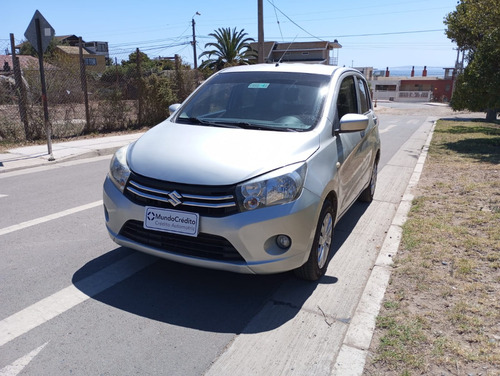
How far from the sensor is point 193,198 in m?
3.25

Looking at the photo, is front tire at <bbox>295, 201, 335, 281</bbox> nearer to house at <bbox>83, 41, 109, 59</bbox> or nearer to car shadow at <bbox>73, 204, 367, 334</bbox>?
car shadow at <bbox>73, 204, 367, 334</bbox>

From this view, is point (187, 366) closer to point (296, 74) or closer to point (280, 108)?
point (280, 108)

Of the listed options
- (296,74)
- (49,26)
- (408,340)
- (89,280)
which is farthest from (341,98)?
(49,26)

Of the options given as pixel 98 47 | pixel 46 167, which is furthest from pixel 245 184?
pixel 98 47

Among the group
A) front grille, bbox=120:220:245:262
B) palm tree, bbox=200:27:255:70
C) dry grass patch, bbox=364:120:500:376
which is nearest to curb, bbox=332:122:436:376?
dry grass patch, bbox=364:120:500:376

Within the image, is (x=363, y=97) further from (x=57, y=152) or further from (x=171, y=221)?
(x=57, y=152)

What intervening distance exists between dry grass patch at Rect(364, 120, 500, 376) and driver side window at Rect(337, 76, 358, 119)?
158 centimetres

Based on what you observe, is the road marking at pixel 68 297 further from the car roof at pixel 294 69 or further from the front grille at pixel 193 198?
the car roof at pixel 294 69

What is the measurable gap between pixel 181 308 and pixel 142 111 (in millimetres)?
13350

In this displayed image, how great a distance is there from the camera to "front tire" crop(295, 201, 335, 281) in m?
3.67

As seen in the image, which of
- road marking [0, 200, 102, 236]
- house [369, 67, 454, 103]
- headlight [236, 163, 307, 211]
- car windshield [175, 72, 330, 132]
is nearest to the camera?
headlight [236, 163, 307, 211]

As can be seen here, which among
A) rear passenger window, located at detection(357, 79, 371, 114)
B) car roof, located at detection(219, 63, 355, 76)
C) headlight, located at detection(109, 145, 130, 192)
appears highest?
car roof, located at detection(219, 63, 355, 76)

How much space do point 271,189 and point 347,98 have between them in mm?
2206

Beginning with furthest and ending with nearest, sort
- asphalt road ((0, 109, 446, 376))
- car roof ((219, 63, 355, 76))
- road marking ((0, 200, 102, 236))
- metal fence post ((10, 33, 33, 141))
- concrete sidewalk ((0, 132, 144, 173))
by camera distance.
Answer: metal fence post ((10, 33, 33, 141)) < concrete sidewalk ((0, 132, 144, 173)) < road marking ((0, 200, 102, 236)) < car roof ((219, 63, 355, 76)) < asphalt road ((0, 109, 446, 376))
